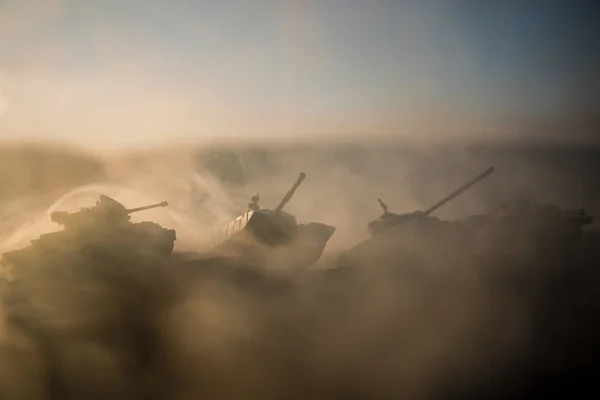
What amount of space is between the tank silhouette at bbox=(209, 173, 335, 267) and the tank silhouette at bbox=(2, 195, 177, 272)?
198 cm

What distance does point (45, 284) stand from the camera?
1580 centimetres

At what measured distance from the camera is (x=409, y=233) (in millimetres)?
17875

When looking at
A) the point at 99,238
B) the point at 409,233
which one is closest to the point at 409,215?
the point at 409,233

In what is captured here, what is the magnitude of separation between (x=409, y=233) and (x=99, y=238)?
8767 mm

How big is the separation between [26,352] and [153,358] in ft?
10.1

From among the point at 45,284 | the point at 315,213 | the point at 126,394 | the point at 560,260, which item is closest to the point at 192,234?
the point at 315,213

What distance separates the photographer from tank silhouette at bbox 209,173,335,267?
56.5 ft

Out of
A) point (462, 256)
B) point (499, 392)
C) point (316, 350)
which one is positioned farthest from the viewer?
point (462, 256)

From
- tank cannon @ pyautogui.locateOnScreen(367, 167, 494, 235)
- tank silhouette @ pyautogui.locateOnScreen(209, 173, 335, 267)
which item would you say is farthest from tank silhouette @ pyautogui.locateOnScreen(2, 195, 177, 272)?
tank cannon @ pyautogui.locateOnScreen(367, 167, 494, 235)

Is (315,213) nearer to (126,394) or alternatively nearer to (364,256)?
(364,256)

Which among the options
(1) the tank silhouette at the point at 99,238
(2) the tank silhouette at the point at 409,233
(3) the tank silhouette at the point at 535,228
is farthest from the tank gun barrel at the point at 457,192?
(1) the tank silhouette at the point at 99,238

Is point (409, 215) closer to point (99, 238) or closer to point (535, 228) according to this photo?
point (535, 228)

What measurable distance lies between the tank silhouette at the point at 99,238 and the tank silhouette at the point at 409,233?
5514 mm

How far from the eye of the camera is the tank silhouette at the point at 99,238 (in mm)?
16188
